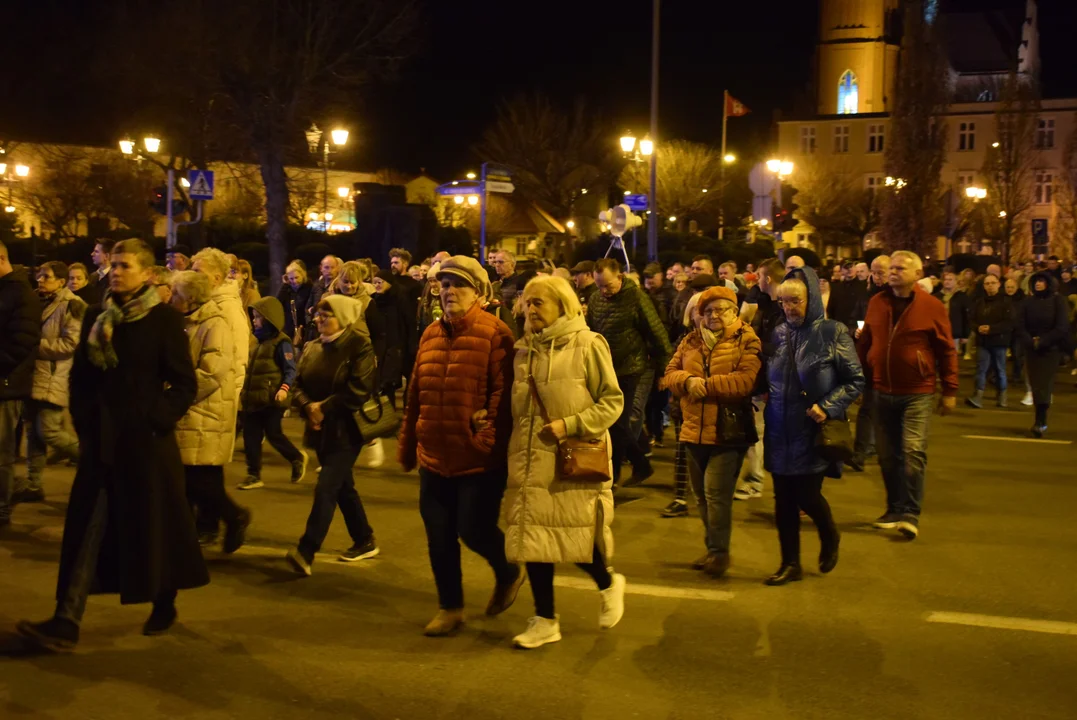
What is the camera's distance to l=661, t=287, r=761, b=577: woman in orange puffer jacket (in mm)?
7305

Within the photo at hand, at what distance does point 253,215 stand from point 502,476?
44.9 m

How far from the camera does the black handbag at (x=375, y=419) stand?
7145mm

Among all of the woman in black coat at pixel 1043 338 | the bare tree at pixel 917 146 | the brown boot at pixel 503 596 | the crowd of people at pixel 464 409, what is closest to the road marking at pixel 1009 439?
the woman in black coat at pixel 1043 338

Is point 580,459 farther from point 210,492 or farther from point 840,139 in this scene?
point 840,139

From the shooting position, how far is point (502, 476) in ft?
19.7

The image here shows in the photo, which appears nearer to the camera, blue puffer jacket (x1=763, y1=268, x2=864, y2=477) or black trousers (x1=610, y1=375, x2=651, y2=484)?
blue puffer jacket (x1=763, y1=268, x2=864, y2=477)

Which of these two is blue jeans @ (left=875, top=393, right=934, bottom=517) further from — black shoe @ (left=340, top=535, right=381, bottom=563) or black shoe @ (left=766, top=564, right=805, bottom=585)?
black shoe @ (left=340, top=535, right=381, bottom=563)

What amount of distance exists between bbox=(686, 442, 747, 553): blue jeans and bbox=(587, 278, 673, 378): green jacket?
2.23 m

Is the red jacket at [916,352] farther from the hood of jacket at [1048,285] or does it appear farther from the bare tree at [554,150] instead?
the bare tree at [554,150]

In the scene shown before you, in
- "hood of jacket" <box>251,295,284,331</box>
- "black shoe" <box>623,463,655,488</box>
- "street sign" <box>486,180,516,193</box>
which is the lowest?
"black shoe" <box>623,463,655,488</box>

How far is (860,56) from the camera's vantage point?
83.2 metres

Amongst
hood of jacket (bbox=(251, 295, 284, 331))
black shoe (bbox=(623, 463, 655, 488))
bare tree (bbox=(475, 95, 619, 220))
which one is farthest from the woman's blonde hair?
bare tree (bbox=(475, 95, 619, 220))

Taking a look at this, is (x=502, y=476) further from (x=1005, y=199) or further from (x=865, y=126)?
(x=865, y=126)

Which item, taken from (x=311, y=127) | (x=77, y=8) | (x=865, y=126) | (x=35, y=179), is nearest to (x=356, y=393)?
(x=311, y=127)
